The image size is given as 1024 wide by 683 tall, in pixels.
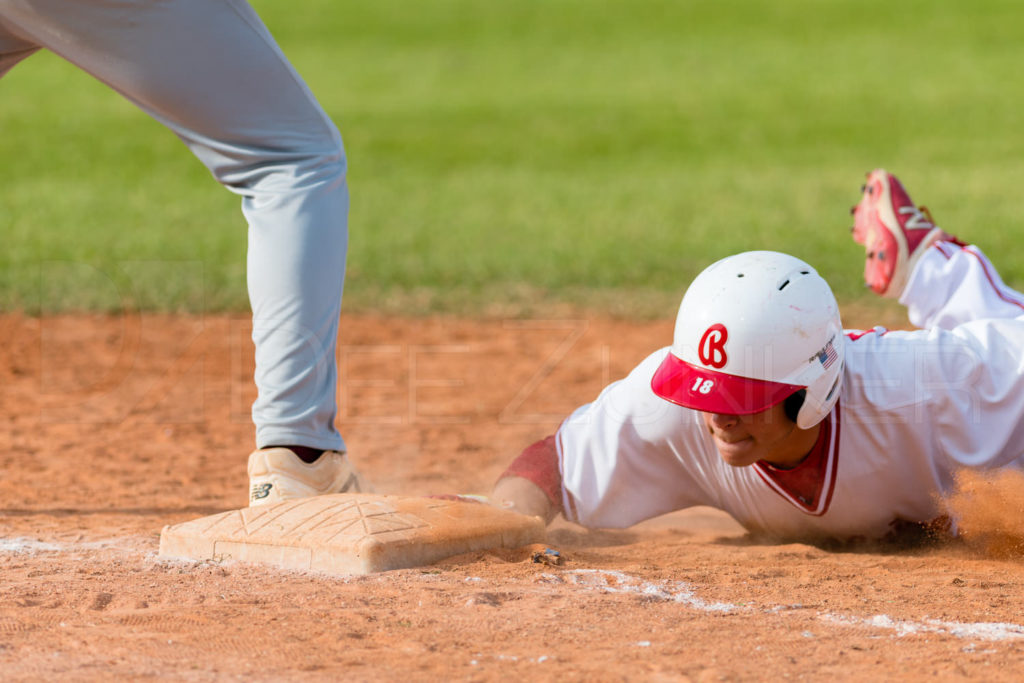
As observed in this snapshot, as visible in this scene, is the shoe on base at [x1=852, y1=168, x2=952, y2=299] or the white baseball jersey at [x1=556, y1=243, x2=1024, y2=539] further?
the shoe on base at [x1=852, y1=168, x2=952, y2=299]

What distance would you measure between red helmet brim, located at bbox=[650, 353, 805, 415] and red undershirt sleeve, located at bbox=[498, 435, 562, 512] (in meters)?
0.53

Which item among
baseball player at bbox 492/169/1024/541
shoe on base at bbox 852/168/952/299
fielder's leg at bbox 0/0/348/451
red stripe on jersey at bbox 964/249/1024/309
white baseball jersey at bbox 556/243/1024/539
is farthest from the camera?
shoe on base at bbox 852/168/952/299

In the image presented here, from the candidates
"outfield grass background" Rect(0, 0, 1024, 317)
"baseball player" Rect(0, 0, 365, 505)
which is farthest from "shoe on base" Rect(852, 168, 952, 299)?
"baseball player" Rect(0, 0, 365, 505)

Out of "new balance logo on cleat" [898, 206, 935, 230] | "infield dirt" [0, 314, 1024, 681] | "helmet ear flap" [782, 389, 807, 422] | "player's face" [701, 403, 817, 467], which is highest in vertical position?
"new balance logo on cleat" [898, 206, 935, 230]

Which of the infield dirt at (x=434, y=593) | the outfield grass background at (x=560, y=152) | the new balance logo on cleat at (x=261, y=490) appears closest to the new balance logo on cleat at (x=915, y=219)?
the infield dirt at (x=434, y=593)

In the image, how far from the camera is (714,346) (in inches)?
115

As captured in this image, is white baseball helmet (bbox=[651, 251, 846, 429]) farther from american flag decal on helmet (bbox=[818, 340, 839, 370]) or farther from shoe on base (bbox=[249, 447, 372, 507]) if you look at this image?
shoe on base (bbox=[249, 447, 372, 507])

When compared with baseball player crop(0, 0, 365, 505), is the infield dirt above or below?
Answer: below

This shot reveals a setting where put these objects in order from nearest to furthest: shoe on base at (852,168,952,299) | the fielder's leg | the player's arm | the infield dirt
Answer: the infield dirt
the fielder's leg
the player's arm
shoe on base at (852,168,952,299)

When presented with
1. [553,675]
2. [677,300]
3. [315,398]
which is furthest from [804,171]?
[553,675]

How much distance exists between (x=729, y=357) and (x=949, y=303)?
1529 mm

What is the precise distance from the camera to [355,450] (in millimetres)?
4465

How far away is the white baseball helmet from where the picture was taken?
9.59 feet

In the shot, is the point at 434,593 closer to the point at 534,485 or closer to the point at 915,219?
the point at 534,485
